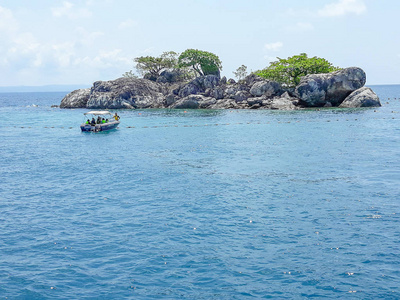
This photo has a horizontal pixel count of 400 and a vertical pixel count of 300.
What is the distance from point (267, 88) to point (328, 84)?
16428mm

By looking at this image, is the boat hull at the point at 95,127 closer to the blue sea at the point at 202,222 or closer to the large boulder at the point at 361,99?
the blue sea at the point at 202,222

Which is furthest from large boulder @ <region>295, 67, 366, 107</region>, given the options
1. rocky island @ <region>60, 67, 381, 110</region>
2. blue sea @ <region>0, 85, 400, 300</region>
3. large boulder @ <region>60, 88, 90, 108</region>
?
large boulder @ <region>60, 88, 90, 108</region>

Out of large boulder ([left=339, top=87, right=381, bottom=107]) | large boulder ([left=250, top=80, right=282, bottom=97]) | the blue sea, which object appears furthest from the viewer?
large boulder ([left=250, top=80, right=282, bottom=97])

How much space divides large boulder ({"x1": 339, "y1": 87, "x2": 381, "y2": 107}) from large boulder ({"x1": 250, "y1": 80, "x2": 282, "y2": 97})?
18.4m

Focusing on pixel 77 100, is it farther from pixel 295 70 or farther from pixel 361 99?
pixel 361 99

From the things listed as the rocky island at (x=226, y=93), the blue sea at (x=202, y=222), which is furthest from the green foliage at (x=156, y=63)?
the blue sea at (x=202, y=222)

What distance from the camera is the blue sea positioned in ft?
57.3

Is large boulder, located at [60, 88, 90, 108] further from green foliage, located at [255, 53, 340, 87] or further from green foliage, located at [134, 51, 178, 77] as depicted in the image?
green foliage, located at [255, 53, 340, 87]

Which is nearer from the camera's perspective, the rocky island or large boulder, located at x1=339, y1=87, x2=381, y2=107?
large boulder, located at x1=339, y1=87, x2=381, y2=107

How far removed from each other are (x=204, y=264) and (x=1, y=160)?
35.9 metres

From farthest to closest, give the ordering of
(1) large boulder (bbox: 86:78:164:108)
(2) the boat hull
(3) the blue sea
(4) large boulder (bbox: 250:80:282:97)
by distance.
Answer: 1. (1) large boulder (bbox: 86:78:164:108)
2. (4) large boulder (bbox: 250:80:282:97)
3. (2) the boat hull
4. (3) the blue sea

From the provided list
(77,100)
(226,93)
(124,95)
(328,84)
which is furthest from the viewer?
(77,100)

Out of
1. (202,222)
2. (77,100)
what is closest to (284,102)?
(77,100)

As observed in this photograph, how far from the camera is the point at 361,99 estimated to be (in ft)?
328
